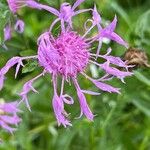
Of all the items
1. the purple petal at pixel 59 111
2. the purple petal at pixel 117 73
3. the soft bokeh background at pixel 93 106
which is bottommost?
the soft bokeh background at pixel 93 106

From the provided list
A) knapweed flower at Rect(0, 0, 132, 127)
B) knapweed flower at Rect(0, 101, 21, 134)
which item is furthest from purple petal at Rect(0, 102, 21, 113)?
knapweed flower at Rect(0, 0, 132, 127)

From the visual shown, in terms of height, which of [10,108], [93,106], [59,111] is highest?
[59,111]

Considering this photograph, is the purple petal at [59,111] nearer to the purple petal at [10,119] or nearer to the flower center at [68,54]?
the flower center at [68,54]

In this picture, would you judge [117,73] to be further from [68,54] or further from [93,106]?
[93,106]

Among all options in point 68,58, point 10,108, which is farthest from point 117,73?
point 10,108

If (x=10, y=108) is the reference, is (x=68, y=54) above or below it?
above

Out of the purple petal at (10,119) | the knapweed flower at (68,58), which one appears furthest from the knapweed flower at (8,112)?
the knapweed flower at (68,58)
